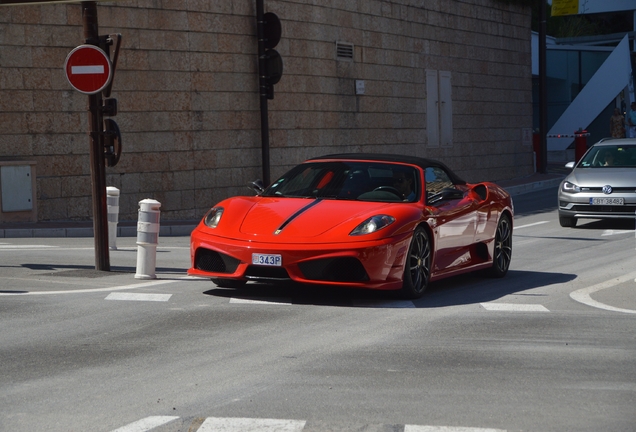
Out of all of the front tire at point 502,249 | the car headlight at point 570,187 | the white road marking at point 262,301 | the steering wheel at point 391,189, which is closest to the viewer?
the white road marking at point 262,301

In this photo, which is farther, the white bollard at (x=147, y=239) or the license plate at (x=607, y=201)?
the license plate at (x=607, y=201)

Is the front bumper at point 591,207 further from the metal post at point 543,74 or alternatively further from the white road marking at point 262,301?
the metal post at point 543,74

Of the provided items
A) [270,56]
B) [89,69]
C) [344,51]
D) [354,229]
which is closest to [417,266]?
[354,229]

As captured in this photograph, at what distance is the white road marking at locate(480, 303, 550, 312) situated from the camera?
29.9 ft

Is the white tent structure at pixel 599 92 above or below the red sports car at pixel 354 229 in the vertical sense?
above

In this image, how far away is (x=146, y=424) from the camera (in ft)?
16.9

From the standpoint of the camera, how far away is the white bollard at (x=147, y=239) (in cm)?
1079

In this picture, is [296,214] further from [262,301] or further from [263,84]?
[263,84]

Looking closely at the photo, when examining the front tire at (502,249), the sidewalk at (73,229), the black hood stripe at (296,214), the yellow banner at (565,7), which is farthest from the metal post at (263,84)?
the yellow banner at (565,7)

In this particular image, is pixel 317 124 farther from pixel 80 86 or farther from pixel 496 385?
pixel 496 385

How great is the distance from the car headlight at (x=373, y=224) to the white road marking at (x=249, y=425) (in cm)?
400

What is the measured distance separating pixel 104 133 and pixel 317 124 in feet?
40.4

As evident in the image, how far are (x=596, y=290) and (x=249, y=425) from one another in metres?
6.07

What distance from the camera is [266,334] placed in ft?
25.2
